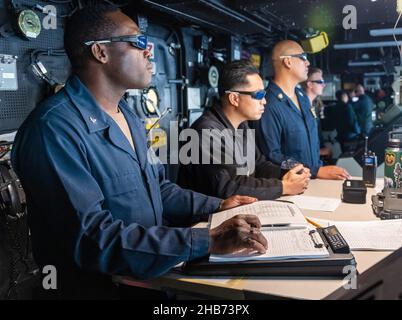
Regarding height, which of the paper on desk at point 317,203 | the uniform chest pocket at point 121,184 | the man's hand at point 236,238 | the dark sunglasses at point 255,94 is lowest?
the paper on desk at point 317,203

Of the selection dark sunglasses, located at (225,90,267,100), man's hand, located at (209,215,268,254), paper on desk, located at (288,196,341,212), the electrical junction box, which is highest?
the electrical junction box

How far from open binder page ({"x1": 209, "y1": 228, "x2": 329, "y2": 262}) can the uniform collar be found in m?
0.64

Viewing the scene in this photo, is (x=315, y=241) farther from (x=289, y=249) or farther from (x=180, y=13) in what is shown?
(x=180, y=13)

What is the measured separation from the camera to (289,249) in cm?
125

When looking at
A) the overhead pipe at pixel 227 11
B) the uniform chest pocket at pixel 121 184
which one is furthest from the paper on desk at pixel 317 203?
the overhead pipe at pixel 227 11

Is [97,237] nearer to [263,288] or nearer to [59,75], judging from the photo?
[263,288]

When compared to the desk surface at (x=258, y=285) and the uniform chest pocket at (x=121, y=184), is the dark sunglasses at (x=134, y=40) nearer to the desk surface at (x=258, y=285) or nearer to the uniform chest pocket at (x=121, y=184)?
the uniform chest pocket at (x=121, y=184)

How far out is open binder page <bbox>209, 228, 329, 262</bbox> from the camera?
120 cm

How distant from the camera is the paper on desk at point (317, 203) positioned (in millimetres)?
1939

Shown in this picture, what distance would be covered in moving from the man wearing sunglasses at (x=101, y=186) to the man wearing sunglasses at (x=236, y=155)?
398 millimetres

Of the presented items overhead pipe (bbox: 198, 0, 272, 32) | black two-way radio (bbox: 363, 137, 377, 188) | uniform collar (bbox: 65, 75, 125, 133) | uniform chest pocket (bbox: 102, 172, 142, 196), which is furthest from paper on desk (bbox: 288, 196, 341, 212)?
overhead pipe (bbox: 198, 0, 272, 32)

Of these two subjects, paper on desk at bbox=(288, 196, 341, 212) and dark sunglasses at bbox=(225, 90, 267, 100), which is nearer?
paper on desk at bbox=(288, 196, 341, 212)

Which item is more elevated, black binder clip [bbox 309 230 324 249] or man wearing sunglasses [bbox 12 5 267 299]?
man wearing sunglasses [bbox 12 5 267 299]

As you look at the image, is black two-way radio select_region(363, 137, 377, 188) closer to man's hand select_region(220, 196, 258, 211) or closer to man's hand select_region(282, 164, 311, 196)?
man's hand select_region(282, 164, 311, 196)
